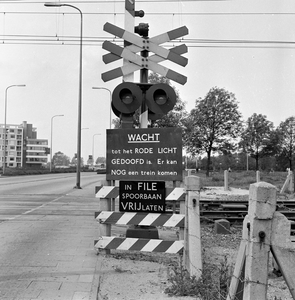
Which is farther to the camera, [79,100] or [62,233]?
[79,100]

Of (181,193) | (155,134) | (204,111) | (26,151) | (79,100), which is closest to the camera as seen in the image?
(181,193)

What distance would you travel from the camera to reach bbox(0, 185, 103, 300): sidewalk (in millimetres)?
4348

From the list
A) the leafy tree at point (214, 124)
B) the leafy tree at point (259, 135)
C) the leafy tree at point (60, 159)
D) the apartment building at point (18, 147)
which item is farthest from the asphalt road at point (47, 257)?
the leafy tree at point (60, 159)

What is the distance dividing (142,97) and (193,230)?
2728mm

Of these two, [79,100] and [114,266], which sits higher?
[79,100]

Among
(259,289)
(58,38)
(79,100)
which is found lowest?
(259,289)

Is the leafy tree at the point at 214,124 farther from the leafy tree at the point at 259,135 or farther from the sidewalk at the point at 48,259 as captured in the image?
the sidewalk at the point at 48,259

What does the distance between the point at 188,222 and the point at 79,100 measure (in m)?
20.7

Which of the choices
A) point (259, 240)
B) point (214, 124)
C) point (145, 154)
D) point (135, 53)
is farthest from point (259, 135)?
point (259, 240)

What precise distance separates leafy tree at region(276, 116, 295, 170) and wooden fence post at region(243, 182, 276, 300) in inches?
1962

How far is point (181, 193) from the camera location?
5527 millimetres

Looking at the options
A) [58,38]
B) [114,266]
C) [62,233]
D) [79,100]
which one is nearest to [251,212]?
[114,266]

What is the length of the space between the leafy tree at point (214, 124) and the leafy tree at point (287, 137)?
59.6 feet

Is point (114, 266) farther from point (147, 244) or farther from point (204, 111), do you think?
point (204, 111)
